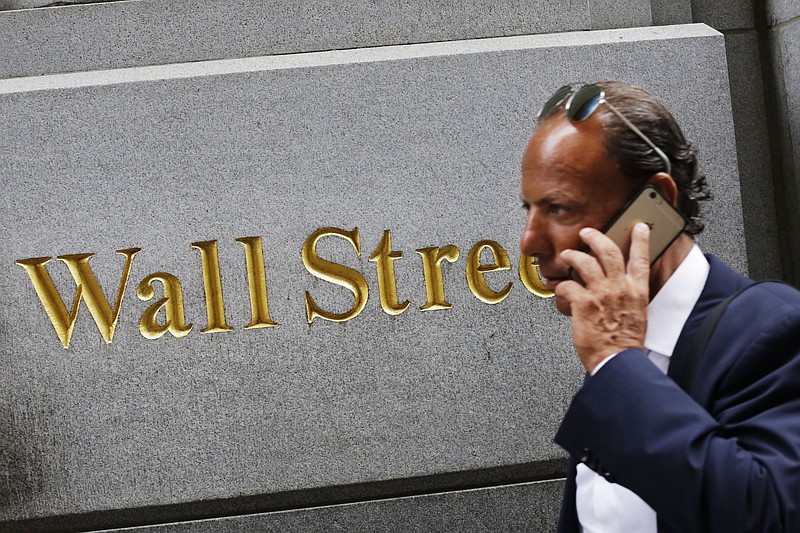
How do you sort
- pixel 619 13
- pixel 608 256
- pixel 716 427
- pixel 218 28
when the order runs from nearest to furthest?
pixel 716 427 < pixel 608 256 < pixel 218 28 < pixel 619 13

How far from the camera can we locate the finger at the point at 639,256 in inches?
62.6

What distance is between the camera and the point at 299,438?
4000 mm

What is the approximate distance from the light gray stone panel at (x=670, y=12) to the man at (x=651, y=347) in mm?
3200

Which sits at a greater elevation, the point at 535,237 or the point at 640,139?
the point at 640,139

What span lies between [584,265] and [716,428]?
340 mm

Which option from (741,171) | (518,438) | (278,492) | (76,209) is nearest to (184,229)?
(76,209)

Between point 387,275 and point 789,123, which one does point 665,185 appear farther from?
point 789,123

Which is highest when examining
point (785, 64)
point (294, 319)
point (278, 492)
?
point (785, 64)

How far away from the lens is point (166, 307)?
4008 millimetres

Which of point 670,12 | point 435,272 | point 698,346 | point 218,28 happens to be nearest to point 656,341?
point 698,346

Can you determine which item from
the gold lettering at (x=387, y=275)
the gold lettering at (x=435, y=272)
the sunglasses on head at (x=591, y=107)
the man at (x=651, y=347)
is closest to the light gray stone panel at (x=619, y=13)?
the gold lettering at (x=435, y=272)

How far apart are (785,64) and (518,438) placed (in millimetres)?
2510

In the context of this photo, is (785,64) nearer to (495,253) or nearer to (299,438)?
(495,253)

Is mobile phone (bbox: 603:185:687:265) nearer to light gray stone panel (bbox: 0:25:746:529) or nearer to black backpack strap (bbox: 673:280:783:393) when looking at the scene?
black backpack strap (bbox: 673:280:783:393)
